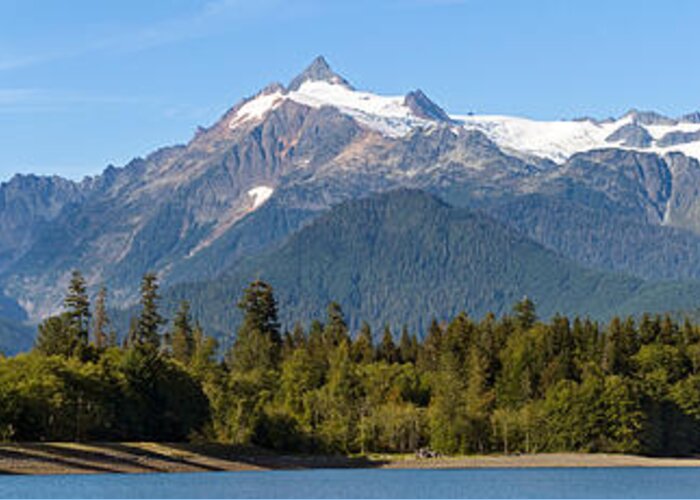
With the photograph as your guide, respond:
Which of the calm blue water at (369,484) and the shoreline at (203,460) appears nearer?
the calm blue water at (369,484)

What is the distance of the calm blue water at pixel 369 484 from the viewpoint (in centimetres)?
14125

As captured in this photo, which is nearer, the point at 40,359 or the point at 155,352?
the point at 40,359

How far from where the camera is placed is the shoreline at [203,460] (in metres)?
160

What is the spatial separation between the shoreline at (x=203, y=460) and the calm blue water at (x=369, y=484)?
9.10 feet

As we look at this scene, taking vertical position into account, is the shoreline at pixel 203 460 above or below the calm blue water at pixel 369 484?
above

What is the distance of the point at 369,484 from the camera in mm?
157000

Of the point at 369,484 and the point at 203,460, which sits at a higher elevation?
the point at 203,460

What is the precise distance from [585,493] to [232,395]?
6191 centimetres

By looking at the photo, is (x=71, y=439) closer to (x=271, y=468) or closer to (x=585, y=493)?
(x=271, y=468)

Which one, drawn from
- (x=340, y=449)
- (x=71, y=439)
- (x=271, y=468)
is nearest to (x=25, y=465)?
(x=71, y=439)

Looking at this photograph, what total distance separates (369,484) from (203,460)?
98.7 feet

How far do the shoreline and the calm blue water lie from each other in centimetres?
277

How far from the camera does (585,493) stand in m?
146

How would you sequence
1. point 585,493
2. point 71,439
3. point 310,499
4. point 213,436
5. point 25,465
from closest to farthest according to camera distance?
1. point 310,499
2. point 585,493
3. point 25,465
4. point 71,439
5. point 213,436
